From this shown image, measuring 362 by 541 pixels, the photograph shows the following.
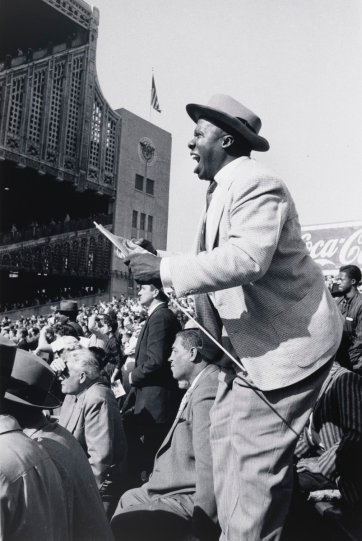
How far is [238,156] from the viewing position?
2193 mm

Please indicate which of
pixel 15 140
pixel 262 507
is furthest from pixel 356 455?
pixel 15 140

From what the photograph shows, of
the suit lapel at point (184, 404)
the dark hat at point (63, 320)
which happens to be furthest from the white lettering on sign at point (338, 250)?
the suit lapel at point (184, 404)

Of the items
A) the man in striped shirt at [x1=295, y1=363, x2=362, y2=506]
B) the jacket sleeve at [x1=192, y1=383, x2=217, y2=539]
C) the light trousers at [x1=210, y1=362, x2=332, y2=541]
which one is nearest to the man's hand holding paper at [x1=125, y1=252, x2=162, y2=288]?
the light trousers at [x1=210, y1=362, x2=332, y2=541]

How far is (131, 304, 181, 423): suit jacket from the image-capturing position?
441cm

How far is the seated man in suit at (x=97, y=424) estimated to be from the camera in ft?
12.1

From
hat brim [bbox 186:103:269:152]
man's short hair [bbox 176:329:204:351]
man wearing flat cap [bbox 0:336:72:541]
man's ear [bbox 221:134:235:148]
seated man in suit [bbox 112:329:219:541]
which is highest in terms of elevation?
hat brim [bbox 186:103:269:152]

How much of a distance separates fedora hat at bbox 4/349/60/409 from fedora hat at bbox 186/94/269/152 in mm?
1220

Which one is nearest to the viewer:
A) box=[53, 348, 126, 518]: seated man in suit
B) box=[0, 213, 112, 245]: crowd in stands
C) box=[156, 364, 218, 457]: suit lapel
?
box=[156, 364, 218, 457]: suit lapel

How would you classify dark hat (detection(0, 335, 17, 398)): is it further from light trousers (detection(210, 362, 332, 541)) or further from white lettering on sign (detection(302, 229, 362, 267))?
white lettering on sign (detection(302, 229, 362, 267))

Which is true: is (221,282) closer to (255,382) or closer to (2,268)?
(255,382)

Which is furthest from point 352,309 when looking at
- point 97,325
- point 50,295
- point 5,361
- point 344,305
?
point 50,295

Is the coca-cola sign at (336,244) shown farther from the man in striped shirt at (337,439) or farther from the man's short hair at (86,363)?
the man in striped shirt at (337,439)

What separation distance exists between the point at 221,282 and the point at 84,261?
1310 inches

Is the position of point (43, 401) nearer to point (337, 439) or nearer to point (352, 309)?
point (337, 439)
